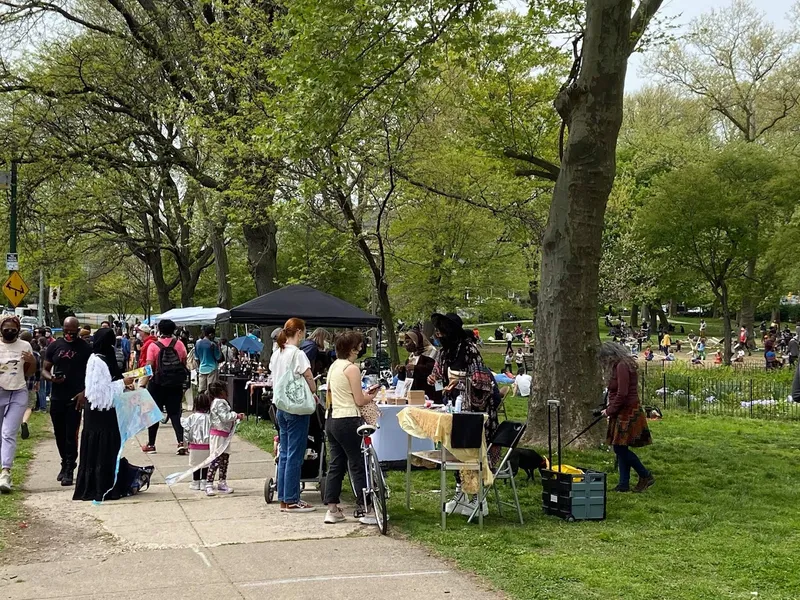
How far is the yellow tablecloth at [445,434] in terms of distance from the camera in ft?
24.6

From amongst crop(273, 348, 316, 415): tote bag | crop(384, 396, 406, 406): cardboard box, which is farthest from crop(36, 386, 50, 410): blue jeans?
crop(273, 348, 316, 415): tote bag

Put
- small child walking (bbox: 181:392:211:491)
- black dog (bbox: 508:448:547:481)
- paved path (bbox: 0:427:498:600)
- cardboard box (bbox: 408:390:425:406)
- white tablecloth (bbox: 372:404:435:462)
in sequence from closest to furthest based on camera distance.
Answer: paved path (bbox: 0:427:498:600) → black dog (bbox: 508:448:547:481) → small child walking (bbox: 181:392:211:491) → cardboard box (bbox: 408:390:425:406) → white tablecloth (bbox: 372:404:435:462)

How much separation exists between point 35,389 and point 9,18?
316 inches

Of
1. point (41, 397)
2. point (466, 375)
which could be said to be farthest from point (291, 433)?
point (41, 397)

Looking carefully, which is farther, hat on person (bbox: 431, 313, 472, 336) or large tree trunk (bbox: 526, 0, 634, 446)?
large tree trunk (bbox: 526, 0, 634, 446)

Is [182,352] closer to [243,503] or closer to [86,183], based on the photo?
[243,503]

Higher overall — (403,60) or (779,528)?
(403,60)

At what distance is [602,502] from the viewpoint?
8.05 metres

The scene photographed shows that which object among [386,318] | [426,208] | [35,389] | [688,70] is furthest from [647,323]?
[35,389]

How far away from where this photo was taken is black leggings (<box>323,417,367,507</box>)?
25.5 ft

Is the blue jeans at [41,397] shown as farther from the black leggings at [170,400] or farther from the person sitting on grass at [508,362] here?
the person sitting on grass at [508,362]

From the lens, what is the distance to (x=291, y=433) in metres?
8.33

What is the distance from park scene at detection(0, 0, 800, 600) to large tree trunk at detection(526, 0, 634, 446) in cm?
4

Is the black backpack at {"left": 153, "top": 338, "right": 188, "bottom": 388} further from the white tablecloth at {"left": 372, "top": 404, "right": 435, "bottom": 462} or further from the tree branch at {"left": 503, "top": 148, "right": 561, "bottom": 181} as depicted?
the tree branch at {"left": 503, "top": 148, "right": 561, "bottom": 181}
